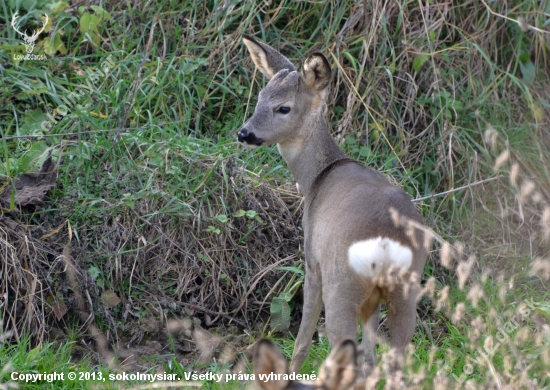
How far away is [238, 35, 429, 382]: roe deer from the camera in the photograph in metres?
3.45

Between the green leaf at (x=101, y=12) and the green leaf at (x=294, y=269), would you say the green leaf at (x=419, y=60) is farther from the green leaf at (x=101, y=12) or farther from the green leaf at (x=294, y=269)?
the green leaf at (x=101, y=12)

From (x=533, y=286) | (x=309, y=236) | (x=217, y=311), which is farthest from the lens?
(x=533, y=286)

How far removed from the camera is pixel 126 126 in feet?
18.4

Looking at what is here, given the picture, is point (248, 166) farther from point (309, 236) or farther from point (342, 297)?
point (342, 297)

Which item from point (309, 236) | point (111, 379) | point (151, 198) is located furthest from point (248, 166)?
point (111, 379)

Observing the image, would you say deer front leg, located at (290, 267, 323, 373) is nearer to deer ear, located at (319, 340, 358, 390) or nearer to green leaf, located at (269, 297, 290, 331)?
green leaf, located at (269, 297, 290, 331)

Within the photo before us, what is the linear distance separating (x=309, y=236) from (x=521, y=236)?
7.23 ft

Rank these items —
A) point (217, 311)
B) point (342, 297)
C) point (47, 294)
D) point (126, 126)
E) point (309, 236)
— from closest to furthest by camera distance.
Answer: point (342, 297) < point (309, 236) < point (47, 294) < point (217, 311) < point (126, 126)

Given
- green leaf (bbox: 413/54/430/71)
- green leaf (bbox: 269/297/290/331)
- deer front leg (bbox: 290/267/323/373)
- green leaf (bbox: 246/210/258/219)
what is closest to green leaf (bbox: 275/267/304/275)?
green leaf (bbox: 269/297/290/331)

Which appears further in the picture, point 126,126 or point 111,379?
point 126,126

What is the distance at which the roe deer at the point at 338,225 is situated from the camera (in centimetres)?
345

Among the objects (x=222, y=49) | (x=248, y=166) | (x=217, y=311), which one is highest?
(x=222, y=49)

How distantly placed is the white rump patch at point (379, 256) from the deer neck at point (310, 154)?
1.03 metres

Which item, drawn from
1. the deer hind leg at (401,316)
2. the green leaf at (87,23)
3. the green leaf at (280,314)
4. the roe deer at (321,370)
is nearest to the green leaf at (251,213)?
the green leaf at (280,314)
